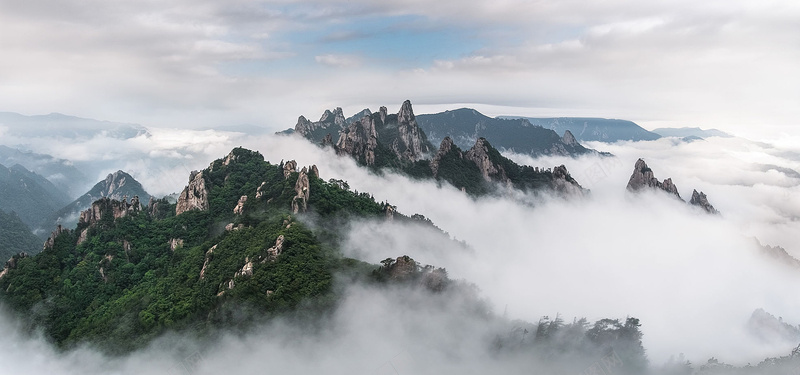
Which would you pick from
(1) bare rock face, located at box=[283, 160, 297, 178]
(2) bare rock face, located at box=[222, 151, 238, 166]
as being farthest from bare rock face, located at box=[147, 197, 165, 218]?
(1) bare rock face, located at box=[283, 160, 297, 178]

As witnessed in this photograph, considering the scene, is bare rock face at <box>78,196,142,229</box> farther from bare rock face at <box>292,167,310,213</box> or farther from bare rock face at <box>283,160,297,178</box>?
bare rock face at <box>292,167,310,213</box>

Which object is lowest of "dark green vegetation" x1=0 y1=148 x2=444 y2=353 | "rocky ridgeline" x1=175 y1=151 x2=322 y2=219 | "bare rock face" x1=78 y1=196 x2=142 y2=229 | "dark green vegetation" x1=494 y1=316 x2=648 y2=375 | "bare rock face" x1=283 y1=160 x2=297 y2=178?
"dark green vegetation" x1=494 y1=316 x2=648 y2=375

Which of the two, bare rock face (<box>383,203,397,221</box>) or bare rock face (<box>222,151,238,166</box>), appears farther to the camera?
bare rock face (<box>222,151,238,166</box>)

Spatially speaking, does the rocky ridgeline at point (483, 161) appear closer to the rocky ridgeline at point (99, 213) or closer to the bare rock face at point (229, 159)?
the bare rock face at point (229, 159)

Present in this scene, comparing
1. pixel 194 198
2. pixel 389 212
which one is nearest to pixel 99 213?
pixel 194 198

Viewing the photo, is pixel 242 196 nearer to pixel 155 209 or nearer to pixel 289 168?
pixel 289 168

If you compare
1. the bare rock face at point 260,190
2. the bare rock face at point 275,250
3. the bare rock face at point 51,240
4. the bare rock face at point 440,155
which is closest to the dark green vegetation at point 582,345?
the bare rock face at point 275,250
